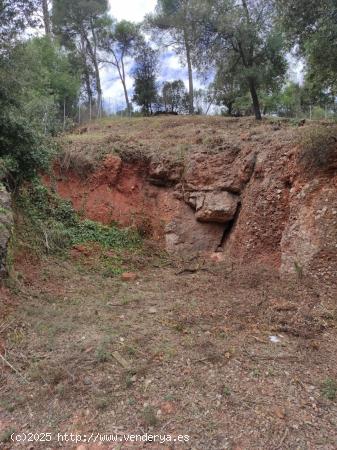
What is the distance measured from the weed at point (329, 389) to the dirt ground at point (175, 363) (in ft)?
0.04

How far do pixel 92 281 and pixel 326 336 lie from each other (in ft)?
13.3

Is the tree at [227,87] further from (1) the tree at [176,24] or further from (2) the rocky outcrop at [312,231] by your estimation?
(2) the rocky outcrop at [312,231]

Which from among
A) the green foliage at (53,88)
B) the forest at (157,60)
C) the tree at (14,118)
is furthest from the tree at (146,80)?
the tree at (14,118)

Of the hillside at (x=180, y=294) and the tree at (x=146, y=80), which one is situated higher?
the tree at (x=146, y=80)

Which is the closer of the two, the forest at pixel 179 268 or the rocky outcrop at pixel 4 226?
the forest at pixel 179 268

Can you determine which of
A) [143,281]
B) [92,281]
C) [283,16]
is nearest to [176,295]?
[143,281]

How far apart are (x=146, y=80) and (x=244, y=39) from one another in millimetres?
9186

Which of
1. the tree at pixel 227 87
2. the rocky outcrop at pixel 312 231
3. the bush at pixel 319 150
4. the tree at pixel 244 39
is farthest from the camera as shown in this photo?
the tree at pixel 227 87

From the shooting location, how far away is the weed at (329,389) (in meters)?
3.13

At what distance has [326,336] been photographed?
423 cm

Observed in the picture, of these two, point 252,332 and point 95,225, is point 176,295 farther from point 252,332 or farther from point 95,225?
point 95,225

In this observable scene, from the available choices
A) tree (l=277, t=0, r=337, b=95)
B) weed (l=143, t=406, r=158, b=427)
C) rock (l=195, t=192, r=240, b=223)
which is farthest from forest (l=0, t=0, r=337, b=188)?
weed (l=143, t=406, r=158, b=427)

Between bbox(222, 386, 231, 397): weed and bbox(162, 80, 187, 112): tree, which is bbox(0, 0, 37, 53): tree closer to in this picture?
bbox(222, 386, 231, 397): weed

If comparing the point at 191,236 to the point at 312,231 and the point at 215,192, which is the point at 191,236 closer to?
the point at 215,192
